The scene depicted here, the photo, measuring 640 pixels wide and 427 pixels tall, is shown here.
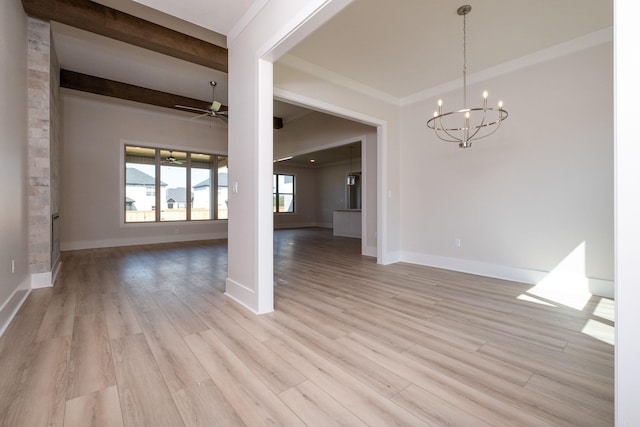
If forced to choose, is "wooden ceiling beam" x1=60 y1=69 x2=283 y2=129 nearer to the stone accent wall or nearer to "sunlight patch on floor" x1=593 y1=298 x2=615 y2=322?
the stone accent wall

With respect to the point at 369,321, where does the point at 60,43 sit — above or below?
above

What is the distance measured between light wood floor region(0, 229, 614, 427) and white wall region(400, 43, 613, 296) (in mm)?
716

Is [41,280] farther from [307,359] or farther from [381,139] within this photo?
[381,139]

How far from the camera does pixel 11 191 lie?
2.44 metres

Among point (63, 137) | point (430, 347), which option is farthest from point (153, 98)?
point (430, 347)

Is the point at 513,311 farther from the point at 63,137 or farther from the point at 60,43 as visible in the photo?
the point at 63,137

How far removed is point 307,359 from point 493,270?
3221 mm

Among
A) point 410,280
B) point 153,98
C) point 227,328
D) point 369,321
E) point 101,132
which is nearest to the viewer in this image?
point 227,328

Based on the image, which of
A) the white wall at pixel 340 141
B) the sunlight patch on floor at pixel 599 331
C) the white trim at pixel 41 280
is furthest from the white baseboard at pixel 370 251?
the white trim at pixel 41 280

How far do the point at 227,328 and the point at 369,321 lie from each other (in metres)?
1.17

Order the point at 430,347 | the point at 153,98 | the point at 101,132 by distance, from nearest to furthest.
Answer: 1. the point at 430,347
2. the point at 153,98
3. the point at 101,132

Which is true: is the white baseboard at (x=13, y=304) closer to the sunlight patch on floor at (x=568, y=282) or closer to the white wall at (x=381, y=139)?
the white wall at (x=381, y=139)

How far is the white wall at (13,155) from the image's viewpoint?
2.23 metres

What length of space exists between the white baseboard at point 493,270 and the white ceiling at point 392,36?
273 cm
